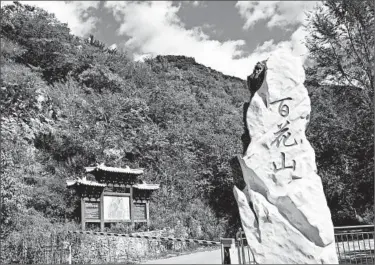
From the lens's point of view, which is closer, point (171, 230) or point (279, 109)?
point (279, 109)

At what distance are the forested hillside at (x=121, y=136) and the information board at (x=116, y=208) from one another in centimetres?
133

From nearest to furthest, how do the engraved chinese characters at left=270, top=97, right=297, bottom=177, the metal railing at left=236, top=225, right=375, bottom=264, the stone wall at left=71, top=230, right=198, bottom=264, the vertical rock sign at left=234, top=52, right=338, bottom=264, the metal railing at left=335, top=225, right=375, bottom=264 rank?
the vertical rock sign at left=234, top=52, right=338, bottom=264 < the engraved chinese characters at left=270, top=97, right=297, bottom=177 < the metal railing at left=236, top=225, right=375, bottom=264 < the metal railing at left=335, top=225, right=375, bottom=264 < the stone wall at left=71, top=230, right=198, bottom=264

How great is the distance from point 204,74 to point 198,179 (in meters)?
24.8

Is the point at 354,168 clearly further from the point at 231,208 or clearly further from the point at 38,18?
the point at 38,18

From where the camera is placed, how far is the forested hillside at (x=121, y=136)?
13.3 meters

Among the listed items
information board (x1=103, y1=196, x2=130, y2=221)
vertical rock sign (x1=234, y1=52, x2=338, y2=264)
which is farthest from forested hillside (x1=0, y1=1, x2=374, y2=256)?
vertical rock sign (x1=234, y1=52, x2=338, y2=264)

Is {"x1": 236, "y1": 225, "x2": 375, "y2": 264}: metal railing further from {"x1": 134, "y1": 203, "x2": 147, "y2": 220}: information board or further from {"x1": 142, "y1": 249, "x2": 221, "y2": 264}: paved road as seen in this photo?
{"x1": 134, "y1": 203, "x2": 147, "y2": 220}: information board

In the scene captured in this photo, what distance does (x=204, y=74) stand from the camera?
43.7 m

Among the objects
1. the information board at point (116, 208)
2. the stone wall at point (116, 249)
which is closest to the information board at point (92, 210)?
the information board at point (116, 208)

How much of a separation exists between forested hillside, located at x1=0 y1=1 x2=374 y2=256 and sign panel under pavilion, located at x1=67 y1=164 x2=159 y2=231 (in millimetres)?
841

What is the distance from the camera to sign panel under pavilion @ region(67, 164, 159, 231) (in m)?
14.3

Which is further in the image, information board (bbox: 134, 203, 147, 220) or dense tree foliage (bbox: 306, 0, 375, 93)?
information board (bbox: 134, 203, 147, 220)

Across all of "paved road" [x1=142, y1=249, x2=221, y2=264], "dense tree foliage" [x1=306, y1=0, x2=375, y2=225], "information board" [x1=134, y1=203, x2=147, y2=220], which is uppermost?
"dense tree foliage" [x1=306, y1=0, x2=375, y2=225]

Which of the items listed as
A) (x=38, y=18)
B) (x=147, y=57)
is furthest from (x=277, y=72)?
(x=147, y=57)
